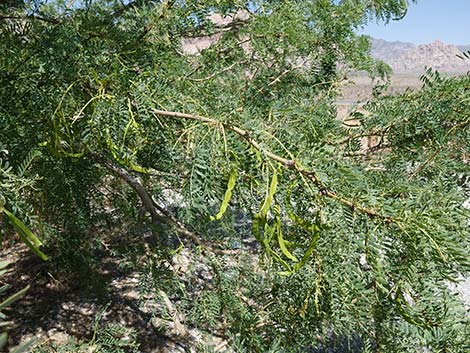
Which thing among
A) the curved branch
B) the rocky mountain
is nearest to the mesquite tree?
the curved branch

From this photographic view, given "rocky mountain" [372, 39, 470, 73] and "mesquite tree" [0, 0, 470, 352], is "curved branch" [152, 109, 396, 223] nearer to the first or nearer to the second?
"mesquite tree" [0, 0, 470, 352]

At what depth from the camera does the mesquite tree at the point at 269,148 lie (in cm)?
71

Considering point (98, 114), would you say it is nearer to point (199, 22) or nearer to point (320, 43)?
point (199, 22)

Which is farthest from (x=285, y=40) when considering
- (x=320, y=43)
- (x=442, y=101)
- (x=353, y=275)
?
(x=353, y=275)

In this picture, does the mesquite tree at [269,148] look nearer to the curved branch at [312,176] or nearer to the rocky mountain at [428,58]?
the curved branch at [312,176]

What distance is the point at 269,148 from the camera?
28.7 inches

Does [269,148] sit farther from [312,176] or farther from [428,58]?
[428,58]

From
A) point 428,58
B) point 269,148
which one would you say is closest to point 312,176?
point 269,148

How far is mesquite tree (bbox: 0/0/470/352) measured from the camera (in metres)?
0.71

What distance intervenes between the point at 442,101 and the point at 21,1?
3.48ft

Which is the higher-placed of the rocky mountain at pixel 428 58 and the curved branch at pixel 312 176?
the rocky mountain at pixel 428 58

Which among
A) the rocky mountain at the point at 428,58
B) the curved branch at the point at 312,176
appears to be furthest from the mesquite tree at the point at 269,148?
the rocky mountain at the point at 428,58

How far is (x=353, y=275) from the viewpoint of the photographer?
0.92 meters

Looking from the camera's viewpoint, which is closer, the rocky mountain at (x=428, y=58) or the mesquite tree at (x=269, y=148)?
the mesquite tree at (x=269, y=148)
